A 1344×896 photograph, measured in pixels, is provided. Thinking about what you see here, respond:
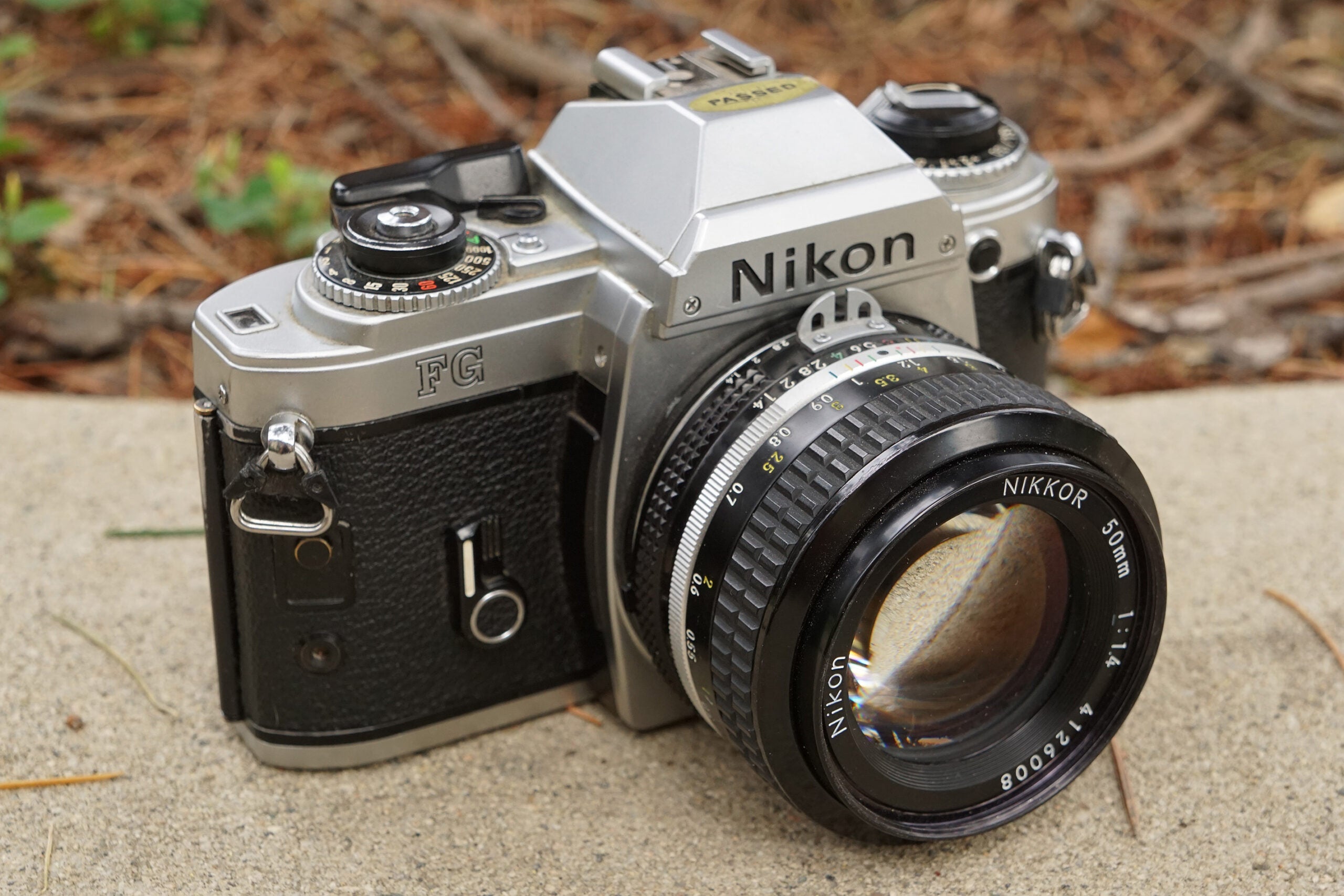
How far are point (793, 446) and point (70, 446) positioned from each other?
36.2 inches

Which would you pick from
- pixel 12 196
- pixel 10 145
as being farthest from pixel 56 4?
Answer: pixel 12 196

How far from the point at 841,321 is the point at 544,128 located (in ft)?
3.66

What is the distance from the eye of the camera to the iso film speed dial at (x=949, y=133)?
1.27m

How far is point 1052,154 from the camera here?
217cm

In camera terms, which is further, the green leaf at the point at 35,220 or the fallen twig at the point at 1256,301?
the fallen twig at the point at 1256,301

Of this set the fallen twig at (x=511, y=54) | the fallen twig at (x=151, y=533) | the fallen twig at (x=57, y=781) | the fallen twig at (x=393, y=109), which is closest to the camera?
the fallen twig at (x=57, y=781)

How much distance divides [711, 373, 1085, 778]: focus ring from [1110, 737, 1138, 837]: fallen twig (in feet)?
1.14

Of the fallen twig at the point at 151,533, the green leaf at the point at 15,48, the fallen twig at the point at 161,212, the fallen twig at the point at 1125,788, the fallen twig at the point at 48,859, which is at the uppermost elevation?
the green leaf at the point at 15,48

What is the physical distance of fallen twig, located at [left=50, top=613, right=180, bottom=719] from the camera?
133 centimetres

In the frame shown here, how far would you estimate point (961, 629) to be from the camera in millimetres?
1161

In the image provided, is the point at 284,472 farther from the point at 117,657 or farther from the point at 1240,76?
the point at 1240,76

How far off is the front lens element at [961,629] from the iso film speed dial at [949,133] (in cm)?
31

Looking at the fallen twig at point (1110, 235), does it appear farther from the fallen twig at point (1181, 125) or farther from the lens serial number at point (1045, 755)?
the lens serial number at point (1045, 755)

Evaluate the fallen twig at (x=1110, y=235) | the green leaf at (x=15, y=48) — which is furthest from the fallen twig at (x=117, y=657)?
the fallen twig at (x=1110, y=235)
